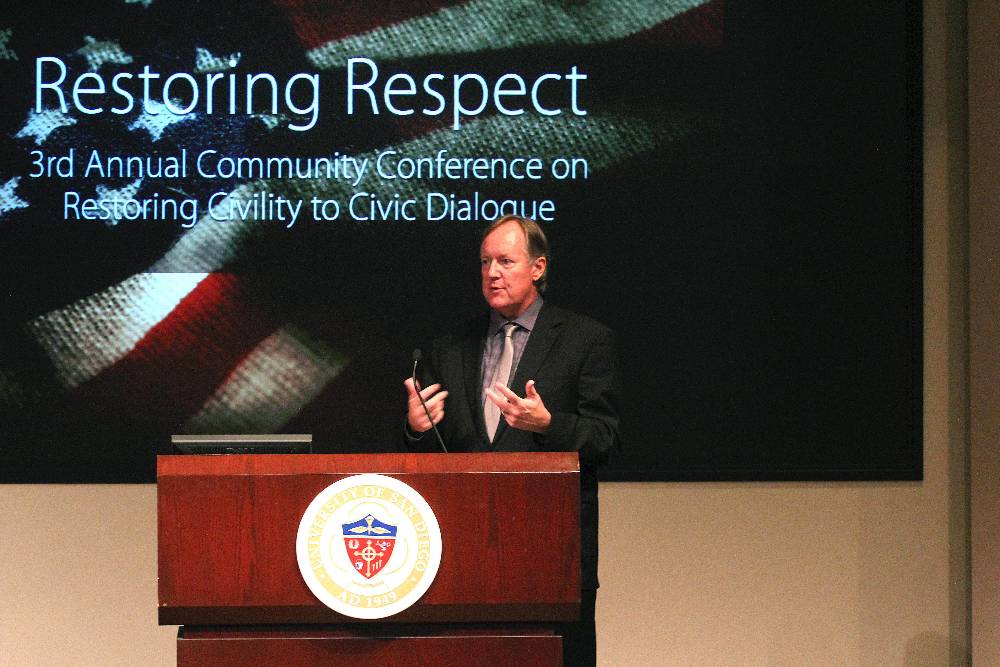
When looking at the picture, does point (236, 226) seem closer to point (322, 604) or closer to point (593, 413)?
point (593, 413)

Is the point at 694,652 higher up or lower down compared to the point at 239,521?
lower down

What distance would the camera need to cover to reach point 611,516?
4.31 m

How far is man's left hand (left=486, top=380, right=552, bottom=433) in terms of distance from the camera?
2668 millimetres

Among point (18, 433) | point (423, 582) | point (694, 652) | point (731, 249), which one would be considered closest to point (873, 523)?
point (694, 652)

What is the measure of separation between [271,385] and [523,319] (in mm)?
1306

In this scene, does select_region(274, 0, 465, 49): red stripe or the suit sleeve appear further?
select_region(274, 0, 465, 49): red stripe

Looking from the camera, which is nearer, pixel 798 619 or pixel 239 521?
pixel 239 521

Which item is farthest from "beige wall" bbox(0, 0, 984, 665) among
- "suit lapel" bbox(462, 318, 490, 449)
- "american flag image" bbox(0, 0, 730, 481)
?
"suit lapel" bbox(462, 318, 490, 449)

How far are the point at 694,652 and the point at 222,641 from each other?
235 centimetres

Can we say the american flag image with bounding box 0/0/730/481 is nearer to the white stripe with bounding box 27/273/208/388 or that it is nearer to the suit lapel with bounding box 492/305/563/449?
the white stripe with bounding box 27/273/208/388

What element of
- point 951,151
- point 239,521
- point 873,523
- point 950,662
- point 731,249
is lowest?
point 950,662

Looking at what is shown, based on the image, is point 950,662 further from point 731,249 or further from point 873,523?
point 731,249

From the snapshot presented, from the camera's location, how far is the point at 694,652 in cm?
432

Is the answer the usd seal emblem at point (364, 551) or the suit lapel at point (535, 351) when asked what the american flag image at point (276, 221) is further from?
the usd seal emblem at point (364, 551)
